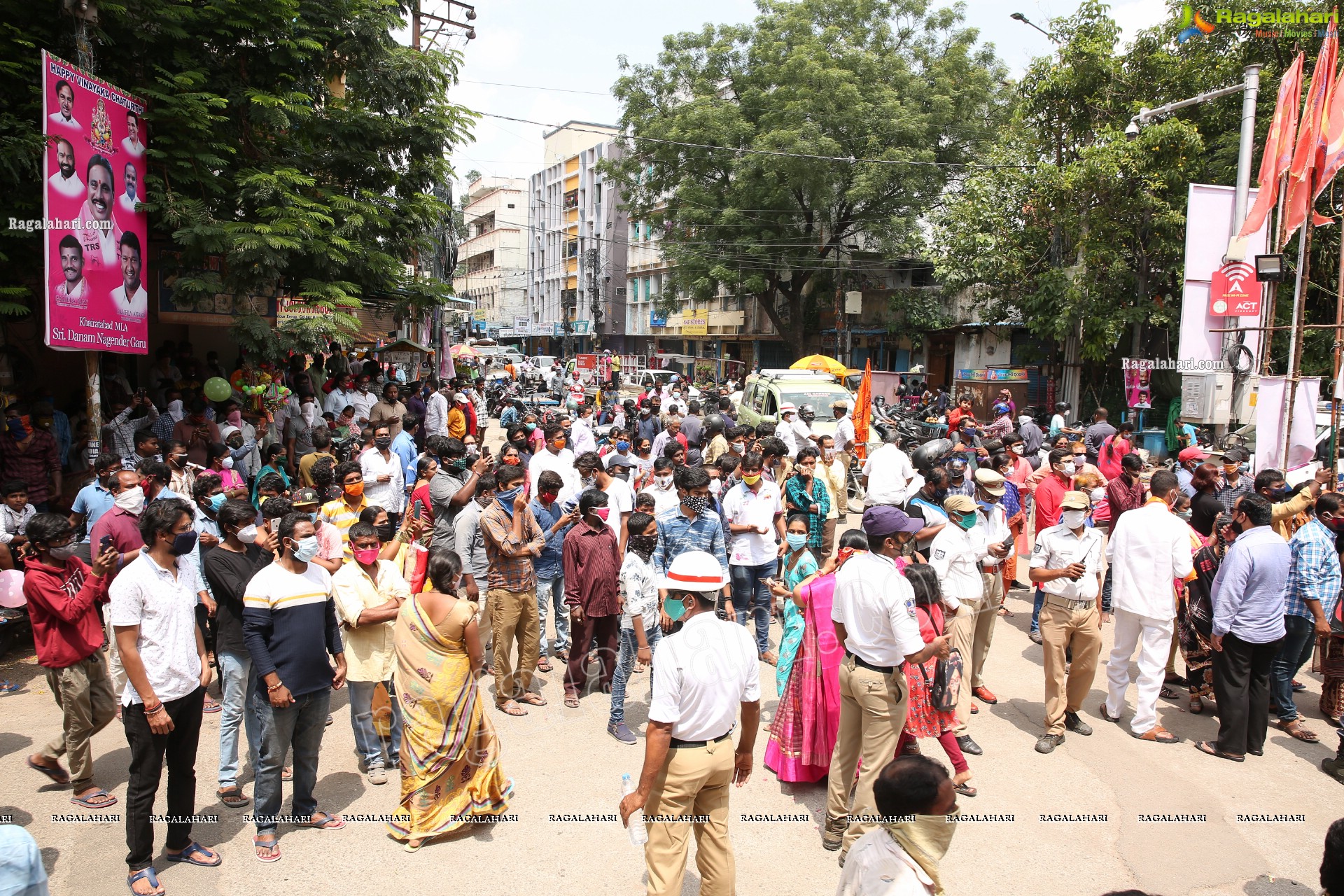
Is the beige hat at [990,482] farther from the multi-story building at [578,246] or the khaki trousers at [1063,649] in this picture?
the multi-story building at [578,246]

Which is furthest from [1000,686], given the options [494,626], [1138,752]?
[494,626]

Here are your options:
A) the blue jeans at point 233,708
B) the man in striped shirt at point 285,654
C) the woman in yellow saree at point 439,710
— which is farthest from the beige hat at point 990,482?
the blue jeans at point 233,708

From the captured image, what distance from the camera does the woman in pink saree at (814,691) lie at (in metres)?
4.85

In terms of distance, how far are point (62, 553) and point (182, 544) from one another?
1.10 meters

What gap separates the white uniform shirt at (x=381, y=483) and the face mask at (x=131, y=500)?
89.6 inches

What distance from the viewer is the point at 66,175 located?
316 inches

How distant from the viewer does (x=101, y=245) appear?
8492 millimetres

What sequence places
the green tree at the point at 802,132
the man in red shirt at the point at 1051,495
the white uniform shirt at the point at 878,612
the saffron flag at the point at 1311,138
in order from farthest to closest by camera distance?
the green tree at the point at 802,132 → the saffron flag at the point at 1311,138 → the man in red shirt at the point at 1051,495 → the white uniform shirt at the point at 878,612

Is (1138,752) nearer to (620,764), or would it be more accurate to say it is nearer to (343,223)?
(620,764)

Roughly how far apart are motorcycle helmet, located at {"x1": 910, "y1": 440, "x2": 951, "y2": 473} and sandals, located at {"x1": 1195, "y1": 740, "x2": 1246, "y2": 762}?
2585 millimetres

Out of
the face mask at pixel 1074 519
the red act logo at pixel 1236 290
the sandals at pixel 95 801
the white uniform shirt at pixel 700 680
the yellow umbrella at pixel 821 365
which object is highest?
the red act logo at pixel 1236 290

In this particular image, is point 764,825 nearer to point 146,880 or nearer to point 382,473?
point 146,880

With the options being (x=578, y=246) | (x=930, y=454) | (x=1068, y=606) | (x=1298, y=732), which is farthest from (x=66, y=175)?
(x=578, y=246)

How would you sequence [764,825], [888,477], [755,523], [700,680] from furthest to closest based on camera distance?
[888,477] → [755,523] → [764,825] → [700,680]
